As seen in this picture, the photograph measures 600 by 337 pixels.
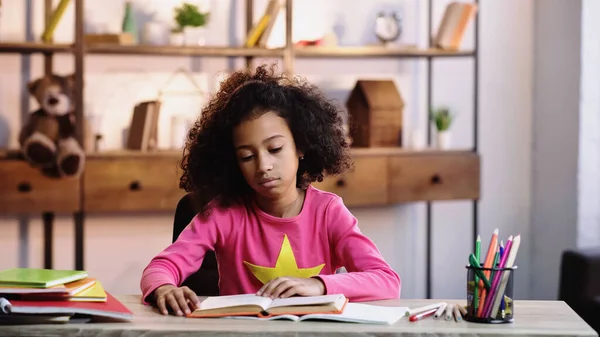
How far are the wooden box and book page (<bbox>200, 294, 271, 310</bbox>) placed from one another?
2.28 meters

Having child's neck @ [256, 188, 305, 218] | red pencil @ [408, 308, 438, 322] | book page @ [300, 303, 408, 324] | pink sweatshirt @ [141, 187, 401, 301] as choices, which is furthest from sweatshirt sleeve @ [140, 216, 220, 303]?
red pencil @ [408, 308, 438, 322]

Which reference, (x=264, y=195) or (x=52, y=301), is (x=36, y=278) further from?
(x=264, y=195)

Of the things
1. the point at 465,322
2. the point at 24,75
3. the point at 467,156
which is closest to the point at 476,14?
the point at 467,156

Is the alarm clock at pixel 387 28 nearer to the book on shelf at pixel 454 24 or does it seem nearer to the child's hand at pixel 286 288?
the book on shelf at pixel 454 24

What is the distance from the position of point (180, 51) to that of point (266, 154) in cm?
191

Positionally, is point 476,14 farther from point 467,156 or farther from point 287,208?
point 287,208

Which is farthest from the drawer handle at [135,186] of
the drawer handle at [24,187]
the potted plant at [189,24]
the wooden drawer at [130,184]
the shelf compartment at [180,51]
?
the potted plant at [189,24]

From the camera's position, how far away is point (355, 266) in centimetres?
178

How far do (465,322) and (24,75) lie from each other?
2.72 meters

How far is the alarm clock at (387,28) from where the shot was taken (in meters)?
Result: 3.87

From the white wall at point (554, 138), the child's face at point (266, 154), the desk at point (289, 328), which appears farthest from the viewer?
the white wall at point (554, 138)

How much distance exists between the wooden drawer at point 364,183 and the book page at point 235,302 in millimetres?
2149

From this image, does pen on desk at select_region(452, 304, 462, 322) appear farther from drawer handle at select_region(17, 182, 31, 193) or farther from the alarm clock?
the alarm clock

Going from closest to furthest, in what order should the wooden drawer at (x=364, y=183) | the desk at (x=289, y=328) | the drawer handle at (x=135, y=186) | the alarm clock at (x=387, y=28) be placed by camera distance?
the desk at (x=289, y=328) → the drawer handle at (x=135, y=186) → the wooden drawer at (x=364, y=183) → the alarm clock at (x=387, y=28)
